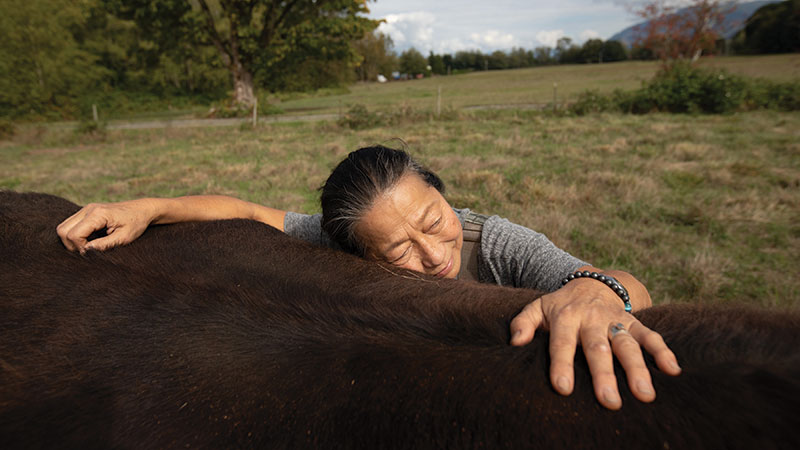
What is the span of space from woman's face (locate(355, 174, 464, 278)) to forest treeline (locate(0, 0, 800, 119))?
76.0 feet

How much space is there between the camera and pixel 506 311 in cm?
112

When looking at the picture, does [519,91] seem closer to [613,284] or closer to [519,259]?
[519,259]

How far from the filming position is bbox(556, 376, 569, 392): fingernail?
0.80m

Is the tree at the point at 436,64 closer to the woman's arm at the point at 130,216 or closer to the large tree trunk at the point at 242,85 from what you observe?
the large tree trunk at the point at 242,85

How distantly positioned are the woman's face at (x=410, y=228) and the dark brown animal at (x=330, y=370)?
0.51m

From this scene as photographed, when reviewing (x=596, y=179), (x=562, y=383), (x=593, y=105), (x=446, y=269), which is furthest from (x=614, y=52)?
(x=562, y=383)

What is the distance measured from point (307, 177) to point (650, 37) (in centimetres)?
2417

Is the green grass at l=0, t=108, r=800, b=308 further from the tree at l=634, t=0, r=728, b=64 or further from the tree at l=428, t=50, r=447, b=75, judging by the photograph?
the tree at l=428, t=50, r=447, b=75

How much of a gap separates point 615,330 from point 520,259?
3.78ft

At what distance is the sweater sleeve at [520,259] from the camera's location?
1.95 m

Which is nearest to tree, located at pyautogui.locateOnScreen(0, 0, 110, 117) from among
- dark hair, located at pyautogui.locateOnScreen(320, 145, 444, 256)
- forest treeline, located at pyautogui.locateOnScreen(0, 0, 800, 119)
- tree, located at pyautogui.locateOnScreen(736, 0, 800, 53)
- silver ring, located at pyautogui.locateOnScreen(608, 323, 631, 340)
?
forest treeline, located at pyautogui.locateOnScreen(0, 0, 800, 119)

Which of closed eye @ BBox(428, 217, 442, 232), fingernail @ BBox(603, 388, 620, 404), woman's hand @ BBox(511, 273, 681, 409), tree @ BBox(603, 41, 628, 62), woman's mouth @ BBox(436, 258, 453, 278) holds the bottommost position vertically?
woman's mouth @ BBox(436, 258, 453, 278)

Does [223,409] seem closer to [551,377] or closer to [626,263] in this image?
[551,377]

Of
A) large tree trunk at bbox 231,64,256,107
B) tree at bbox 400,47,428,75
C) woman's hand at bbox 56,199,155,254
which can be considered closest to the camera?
woman's hand at bbox 56,199,155,254
